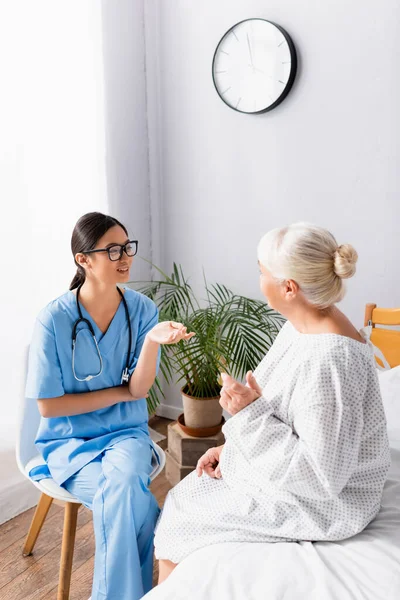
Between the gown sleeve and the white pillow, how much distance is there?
554mm

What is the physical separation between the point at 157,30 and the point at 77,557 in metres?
2.49

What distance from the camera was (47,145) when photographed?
7.97 feet

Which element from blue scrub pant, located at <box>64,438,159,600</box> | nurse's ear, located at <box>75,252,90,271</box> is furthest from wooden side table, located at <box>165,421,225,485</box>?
nurse's ear, located at <box>75,252,90,271</box>

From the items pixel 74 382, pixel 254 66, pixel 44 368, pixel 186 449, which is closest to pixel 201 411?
pixel 186 449

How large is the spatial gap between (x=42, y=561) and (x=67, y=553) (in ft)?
1.38

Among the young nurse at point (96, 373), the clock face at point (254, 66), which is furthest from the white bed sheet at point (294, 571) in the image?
the clock face at point (254, 66)

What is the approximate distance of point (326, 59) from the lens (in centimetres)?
250

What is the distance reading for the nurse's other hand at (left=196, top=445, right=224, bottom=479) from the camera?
5.05ft

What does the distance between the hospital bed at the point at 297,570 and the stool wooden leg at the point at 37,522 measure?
0.93m

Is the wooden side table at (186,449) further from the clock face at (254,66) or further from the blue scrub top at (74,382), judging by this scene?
the clock face at (254,66)

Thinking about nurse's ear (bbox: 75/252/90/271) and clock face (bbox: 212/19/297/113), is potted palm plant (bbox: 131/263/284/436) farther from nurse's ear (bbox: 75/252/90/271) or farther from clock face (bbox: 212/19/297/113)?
clock face (bbox: 212/19/297/113)

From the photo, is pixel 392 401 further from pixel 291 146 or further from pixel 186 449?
pixel 291 146

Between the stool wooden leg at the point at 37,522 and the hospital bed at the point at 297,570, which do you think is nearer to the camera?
the hospital bed at the point at 297,570

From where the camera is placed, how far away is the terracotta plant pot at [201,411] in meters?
2.43
